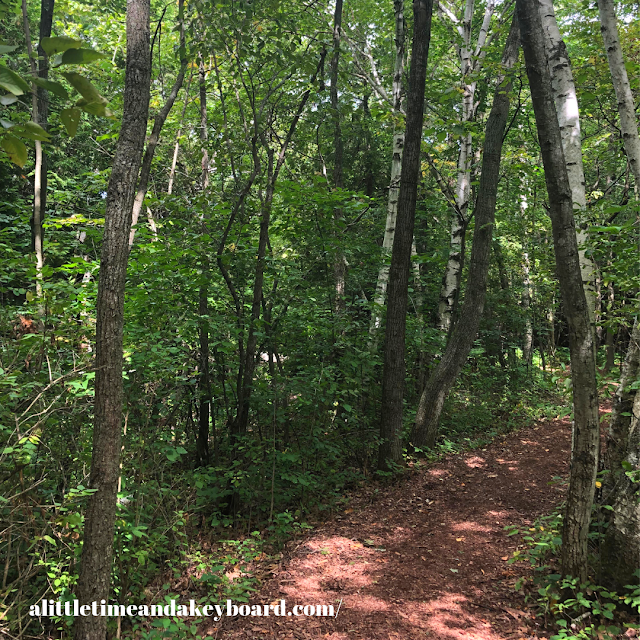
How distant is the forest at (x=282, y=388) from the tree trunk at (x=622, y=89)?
3cm

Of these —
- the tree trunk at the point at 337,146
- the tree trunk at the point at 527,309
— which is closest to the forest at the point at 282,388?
the tree trunk at the point at 337,146

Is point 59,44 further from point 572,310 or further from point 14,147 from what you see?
point 572,310

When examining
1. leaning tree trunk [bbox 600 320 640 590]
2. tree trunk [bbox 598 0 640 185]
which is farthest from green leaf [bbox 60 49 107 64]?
tree trunk [bbox 598 0 640 185]

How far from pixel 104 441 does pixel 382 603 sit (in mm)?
2612

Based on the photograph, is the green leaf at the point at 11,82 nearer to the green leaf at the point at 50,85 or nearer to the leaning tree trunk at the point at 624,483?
the green leaf at the point at 50,85

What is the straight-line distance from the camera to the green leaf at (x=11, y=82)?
936 mm

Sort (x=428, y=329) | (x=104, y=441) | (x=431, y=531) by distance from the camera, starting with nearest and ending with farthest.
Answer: (x=104, y=441) < (x=431, y=531) < (x=428, y=329)

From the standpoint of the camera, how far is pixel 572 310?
316cm

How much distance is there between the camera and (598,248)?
3.70m

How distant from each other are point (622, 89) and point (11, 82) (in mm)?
5216

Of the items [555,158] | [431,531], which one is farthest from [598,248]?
[431,531]

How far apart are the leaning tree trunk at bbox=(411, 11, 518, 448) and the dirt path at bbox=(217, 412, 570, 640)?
916 millimetres

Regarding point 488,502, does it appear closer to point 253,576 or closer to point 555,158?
point 253,576

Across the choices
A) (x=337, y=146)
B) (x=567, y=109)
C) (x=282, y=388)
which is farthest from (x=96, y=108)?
(x=337, y=146)
